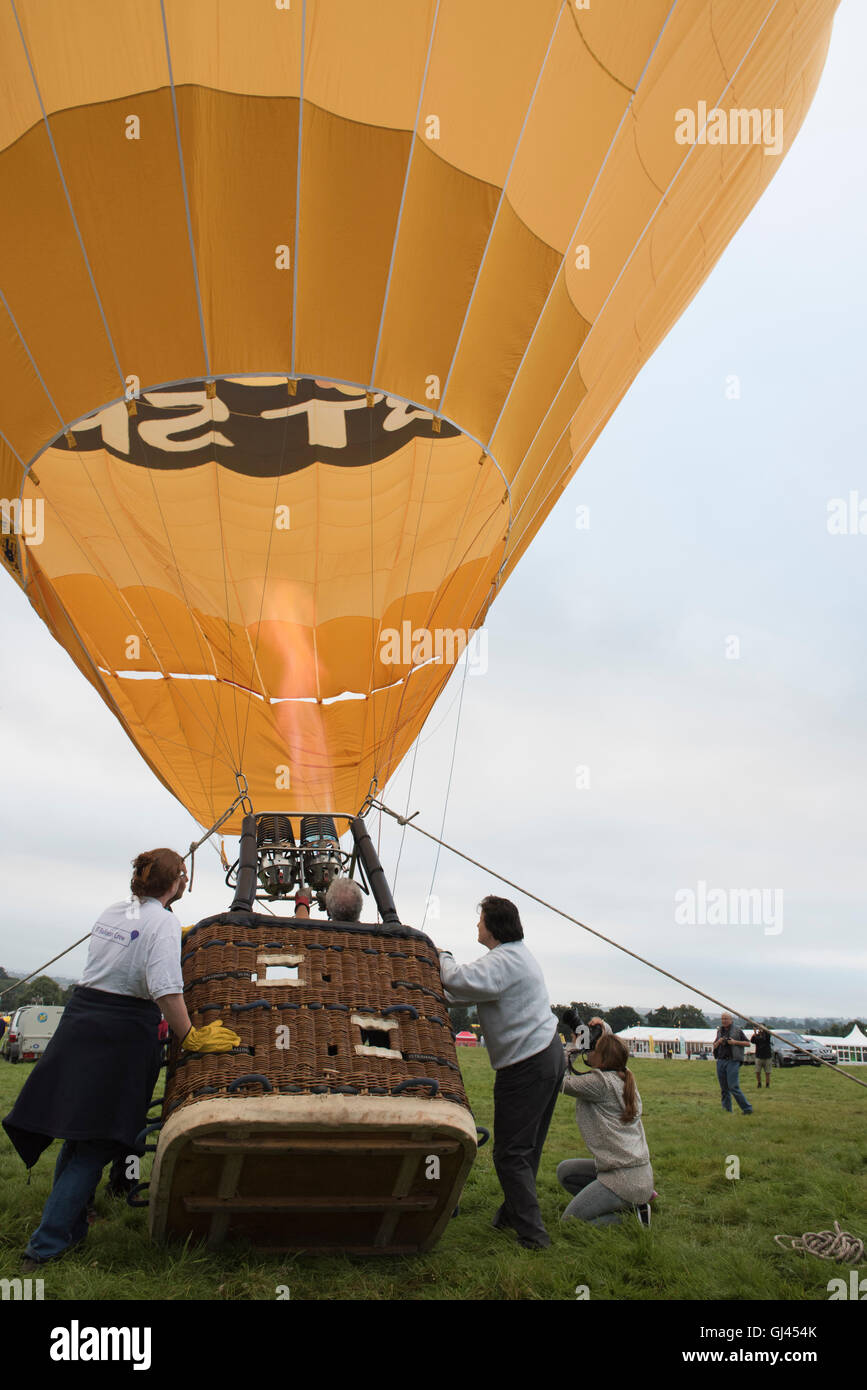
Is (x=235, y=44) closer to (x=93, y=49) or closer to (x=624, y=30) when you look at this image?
(x=93, y=49)

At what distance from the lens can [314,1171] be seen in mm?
2545

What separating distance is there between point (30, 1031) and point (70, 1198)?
1150 cm

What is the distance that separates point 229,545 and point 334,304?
175cm

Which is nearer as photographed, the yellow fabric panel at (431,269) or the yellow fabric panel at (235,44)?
the yellow fabric panel at (235,44)

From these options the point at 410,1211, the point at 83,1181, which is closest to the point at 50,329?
the point at 83,1181

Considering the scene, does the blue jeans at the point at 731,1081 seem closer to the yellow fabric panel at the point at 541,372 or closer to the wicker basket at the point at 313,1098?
the yellow fabric panel at the point at 541,372

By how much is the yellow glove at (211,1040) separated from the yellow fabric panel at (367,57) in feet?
13.3

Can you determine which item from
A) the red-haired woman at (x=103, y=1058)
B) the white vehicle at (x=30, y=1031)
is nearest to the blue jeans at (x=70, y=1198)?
the red-haired woman at (x=103, y=1058)

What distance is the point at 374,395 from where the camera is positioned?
204 inches

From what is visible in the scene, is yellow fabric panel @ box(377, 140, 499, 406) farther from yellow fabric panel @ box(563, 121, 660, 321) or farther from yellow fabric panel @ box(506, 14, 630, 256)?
yellow fabric panel @ box(563, 121, 660, 321)

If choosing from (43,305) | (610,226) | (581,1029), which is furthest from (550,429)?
(581,1029)

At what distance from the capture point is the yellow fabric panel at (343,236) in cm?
449
